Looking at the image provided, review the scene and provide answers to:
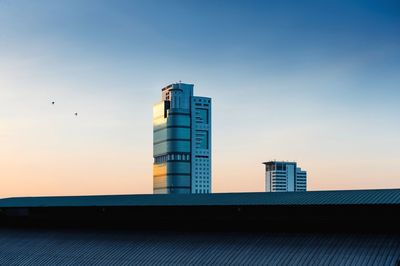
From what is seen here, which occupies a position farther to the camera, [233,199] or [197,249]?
[233,199]

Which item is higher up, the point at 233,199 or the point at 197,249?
the point at 233,199

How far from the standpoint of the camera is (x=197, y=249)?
4816 cm

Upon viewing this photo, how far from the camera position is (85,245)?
53.6 meters

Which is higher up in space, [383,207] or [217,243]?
[383,207]

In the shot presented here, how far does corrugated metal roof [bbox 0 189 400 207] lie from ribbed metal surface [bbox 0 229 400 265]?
3.86 meters

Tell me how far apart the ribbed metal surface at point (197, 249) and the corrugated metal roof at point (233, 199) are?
3.86 m

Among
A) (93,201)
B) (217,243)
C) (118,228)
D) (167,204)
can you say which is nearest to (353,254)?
(217,243)

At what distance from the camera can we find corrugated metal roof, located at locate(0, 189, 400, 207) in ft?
166

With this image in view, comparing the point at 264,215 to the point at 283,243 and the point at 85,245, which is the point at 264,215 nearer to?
the point at 283,243

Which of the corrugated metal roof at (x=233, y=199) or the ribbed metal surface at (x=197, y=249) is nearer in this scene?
the ribbed metal surface at (x=197, y=249)

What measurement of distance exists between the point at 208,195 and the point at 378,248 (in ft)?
77.5

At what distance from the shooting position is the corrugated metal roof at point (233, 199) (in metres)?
50.5

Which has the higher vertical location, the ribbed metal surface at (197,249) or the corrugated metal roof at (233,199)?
the corrugated metal roof at (233,199)

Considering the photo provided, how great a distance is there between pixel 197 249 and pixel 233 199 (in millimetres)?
10676
